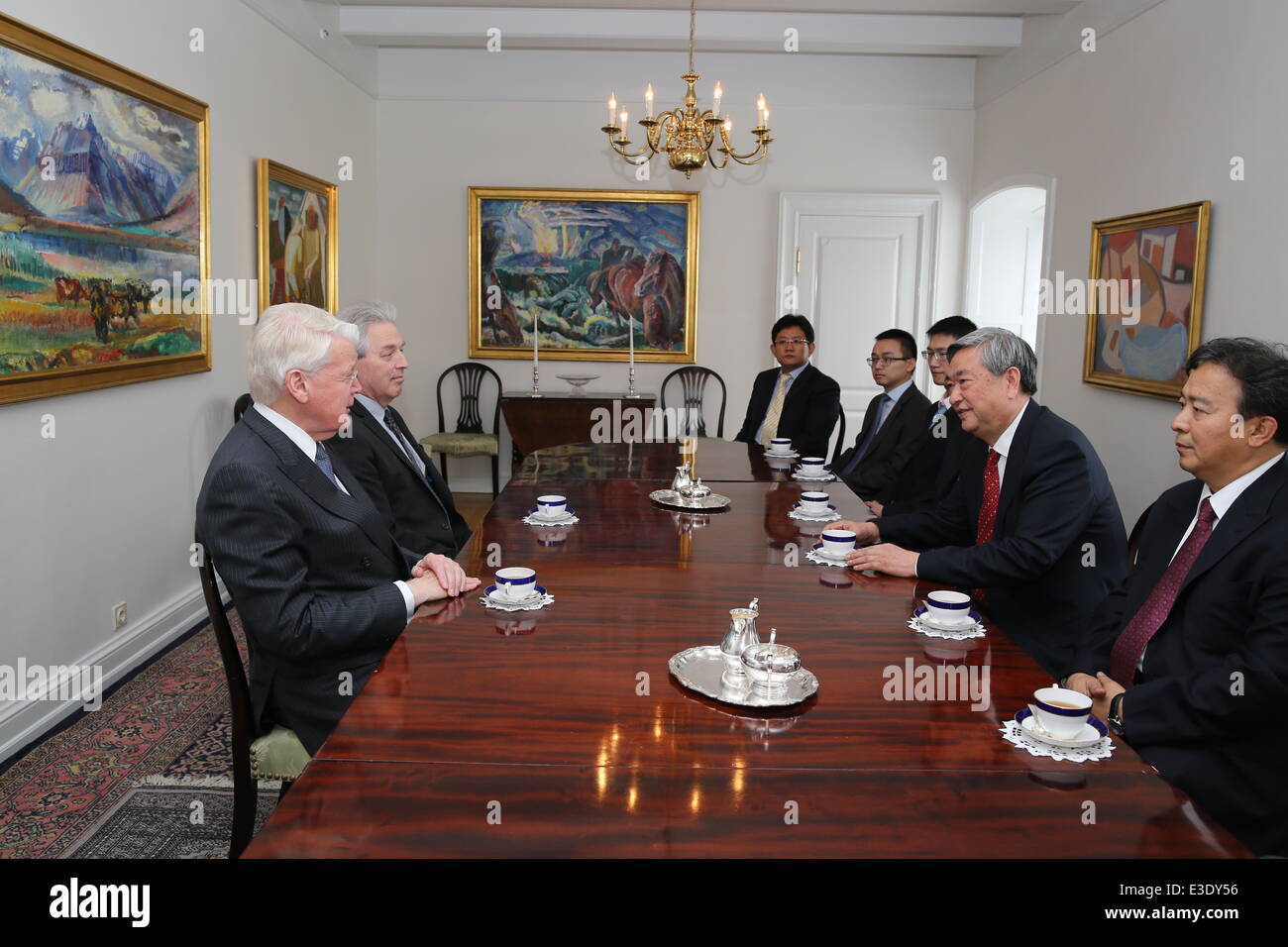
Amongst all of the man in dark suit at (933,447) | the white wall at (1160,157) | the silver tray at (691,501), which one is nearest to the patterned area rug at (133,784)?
the silver tray at (691,501)

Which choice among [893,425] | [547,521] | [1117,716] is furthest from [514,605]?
[893,425]

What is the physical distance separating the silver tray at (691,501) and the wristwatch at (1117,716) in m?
1.66

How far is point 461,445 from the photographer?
24.7 feet

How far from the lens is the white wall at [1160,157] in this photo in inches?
163

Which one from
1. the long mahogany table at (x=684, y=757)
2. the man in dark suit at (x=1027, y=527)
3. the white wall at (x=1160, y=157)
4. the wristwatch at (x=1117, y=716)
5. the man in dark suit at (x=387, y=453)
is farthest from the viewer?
the white wall at (x=1160, y=157)

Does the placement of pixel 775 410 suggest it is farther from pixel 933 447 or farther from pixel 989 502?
pixel 989 502

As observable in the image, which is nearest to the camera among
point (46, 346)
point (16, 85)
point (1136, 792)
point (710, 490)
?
point (1136, 792)

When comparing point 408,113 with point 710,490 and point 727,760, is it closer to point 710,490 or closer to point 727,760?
point 710,490

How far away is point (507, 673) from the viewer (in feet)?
6.05

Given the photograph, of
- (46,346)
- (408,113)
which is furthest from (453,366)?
(46,346)

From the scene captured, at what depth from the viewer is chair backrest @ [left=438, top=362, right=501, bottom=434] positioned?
7.96 metres

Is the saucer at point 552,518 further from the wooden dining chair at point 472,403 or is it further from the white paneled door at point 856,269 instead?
the white paneled door at point 856,269

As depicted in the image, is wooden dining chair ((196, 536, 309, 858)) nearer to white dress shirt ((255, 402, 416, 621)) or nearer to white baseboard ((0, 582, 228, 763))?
white dress shirt ((255, 402, 416, 621))
